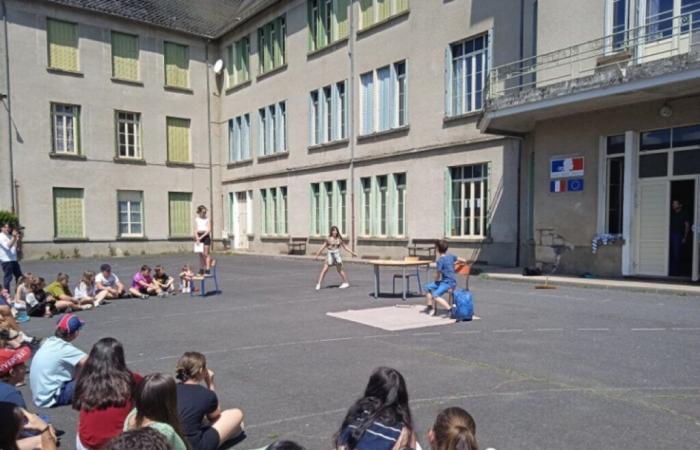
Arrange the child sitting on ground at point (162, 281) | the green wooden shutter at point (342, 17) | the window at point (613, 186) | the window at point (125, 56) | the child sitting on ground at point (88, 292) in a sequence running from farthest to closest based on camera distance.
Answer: the window at point (125, 56) < the green wooden shutter at point (342, 17) < the child sitting on ground at point (162, 281) < the window at point (613, 186) < the child sitting on ground at point (88, 292)

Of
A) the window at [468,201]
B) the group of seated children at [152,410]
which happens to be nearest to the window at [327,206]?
the window at [468,201]

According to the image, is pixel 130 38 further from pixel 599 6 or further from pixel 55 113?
pixel 599 6

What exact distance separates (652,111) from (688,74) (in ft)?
6.86

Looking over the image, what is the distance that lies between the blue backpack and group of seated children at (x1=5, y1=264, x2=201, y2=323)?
25.3ft

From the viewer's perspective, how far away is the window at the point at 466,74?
59.5 ft

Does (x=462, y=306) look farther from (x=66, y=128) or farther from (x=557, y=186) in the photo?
(x=66, y=128)

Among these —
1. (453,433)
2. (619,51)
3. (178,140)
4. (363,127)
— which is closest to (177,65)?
(178,140)

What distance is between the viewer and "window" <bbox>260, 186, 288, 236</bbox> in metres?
28.7

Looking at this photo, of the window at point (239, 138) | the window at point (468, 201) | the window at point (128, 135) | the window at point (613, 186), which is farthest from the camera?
the window at point (239, 138)

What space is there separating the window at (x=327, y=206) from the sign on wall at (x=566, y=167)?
11130 mm

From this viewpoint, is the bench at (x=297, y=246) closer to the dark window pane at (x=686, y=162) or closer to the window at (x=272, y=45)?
the window at (x=272, y=45)

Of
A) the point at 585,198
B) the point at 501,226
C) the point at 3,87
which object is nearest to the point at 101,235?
the point at 3,87

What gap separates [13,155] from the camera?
2548 centimetres

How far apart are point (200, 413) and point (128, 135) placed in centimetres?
2837
